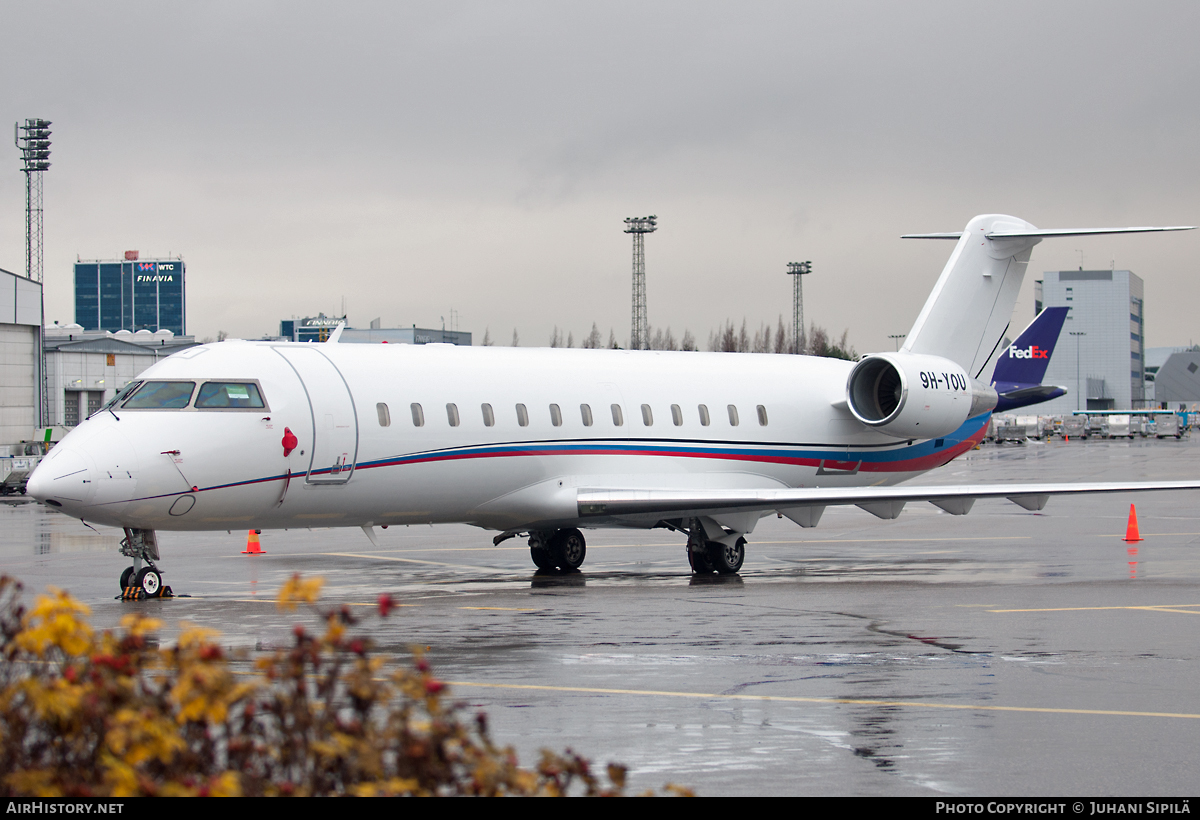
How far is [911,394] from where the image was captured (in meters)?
21.1

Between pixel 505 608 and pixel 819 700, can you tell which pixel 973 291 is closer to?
pixel 505 608

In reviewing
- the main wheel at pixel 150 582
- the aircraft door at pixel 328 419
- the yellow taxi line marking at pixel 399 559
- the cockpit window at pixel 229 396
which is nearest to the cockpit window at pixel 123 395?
the cockpit window at pixel 229 396

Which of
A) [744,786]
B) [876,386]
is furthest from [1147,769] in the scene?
[876,386]

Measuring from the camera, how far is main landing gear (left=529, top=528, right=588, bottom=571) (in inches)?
788

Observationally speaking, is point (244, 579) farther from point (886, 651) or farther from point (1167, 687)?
point (1167, 687)

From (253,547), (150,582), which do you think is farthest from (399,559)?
(150,582)

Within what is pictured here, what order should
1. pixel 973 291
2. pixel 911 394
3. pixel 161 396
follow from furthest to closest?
1. pixel 973 291
2. pixel 911 394
3. pixel 161 396

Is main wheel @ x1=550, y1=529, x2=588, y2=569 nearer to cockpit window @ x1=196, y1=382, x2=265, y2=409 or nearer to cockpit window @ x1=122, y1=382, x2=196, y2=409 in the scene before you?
cockpit window @ x1=196, y1=382, x2=265, y2=409

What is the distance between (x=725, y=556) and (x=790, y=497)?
173 centimetres

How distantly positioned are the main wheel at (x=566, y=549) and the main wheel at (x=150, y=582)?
20.5ft

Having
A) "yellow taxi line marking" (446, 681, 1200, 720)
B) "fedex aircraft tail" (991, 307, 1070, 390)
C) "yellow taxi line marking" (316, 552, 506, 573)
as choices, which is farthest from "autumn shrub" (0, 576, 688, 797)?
"fedex aircraft tail" (991, 307, 1070, 390)

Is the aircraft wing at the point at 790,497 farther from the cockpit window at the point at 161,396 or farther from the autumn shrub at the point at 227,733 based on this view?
the autumn shrub at the point at 227,733

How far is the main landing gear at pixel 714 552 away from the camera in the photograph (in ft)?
63.7

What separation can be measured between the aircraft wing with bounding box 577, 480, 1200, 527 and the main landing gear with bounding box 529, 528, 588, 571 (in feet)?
4.92
